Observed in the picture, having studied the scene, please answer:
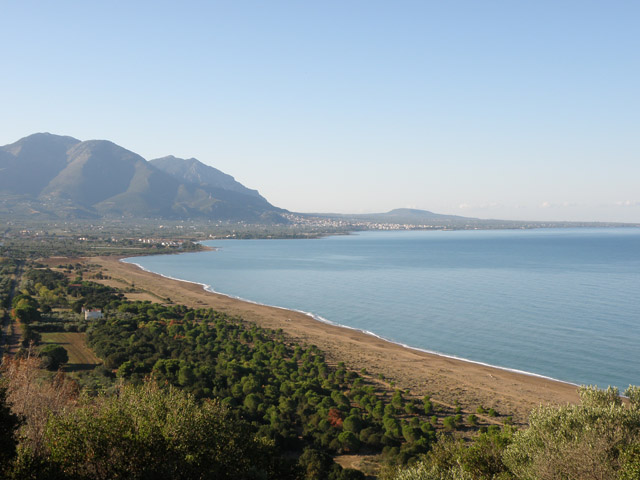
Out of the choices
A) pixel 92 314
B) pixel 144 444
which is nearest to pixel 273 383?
pixel 144 444

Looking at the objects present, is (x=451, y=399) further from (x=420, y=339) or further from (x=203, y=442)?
(x=203, y=442)

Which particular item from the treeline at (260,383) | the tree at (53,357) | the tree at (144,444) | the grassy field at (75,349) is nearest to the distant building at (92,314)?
the treeline at (260,383)

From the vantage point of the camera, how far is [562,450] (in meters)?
14.2

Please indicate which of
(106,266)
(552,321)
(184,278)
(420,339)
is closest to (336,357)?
(420,339)

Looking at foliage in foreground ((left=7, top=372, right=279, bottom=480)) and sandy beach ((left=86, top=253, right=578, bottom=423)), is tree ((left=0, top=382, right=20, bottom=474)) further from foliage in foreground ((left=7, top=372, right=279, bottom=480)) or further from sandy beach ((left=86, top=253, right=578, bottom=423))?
sandy beach ((left=86, top=253, right=578, bottom=423))

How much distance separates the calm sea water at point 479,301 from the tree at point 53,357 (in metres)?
34.8

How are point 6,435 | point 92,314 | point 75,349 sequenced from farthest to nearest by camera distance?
1. point 92,314
2. point 75,349
3. point 6,435

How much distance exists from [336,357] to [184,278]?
67.3m

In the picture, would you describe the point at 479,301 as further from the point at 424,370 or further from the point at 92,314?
the point at 92,314

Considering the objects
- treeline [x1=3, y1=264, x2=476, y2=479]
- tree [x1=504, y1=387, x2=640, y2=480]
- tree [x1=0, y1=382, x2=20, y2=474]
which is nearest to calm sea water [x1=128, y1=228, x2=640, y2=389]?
treeline [x1=3, y1=264, x2=476, y2=479]

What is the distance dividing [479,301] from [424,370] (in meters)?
38.8

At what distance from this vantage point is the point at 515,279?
105 m

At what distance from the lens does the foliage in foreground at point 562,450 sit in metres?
13.4

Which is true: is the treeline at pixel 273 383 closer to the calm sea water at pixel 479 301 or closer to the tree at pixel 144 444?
the tree at pixel 144 444
